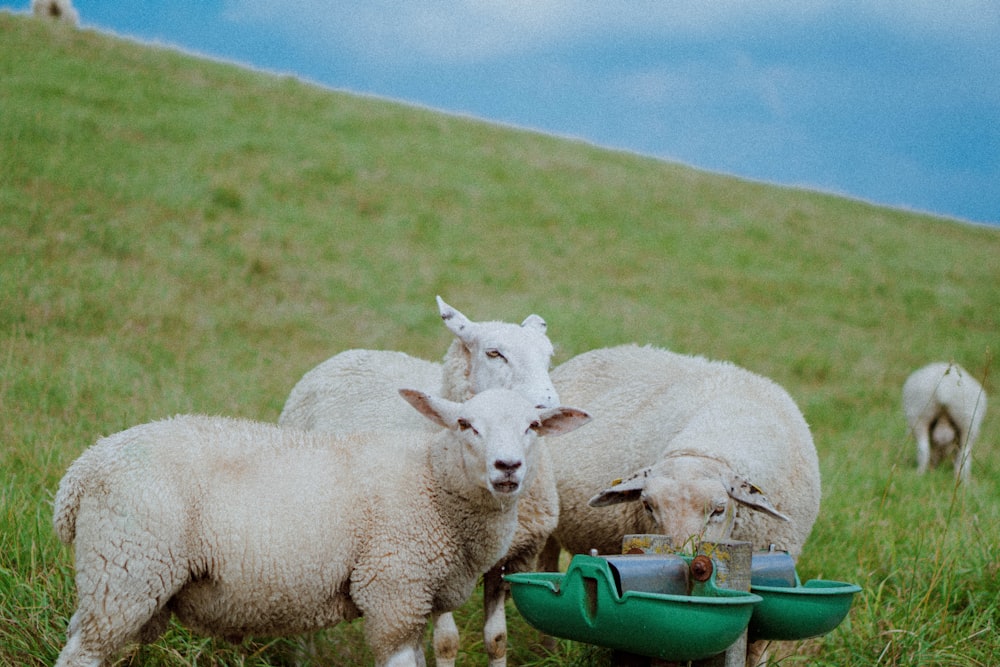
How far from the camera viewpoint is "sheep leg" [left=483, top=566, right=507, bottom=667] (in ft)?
13.3

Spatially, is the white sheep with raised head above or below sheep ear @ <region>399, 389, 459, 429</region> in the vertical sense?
below

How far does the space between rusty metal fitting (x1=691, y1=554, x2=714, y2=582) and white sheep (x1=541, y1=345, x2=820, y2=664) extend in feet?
1.14

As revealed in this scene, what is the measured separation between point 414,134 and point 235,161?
18.9 feet

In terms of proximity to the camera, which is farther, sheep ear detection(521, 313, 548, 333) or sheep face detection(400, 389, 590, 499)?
sheep ear detection(521, 313, 548, 333)

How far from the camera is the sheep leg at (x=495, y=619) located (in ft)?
13.3

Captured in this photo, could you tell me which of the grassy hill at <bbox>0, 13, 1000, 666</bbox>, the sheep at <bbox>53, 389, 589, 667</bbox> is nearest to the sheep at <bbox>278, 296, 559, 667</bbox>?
the grassy hill at <bbox>0, 13, 1000, 666</bbox>

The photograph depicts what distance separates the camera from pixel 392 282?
45.7ft

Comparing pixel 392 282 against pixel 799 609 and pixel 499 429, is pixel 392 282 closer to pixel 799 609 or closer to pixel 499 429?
pixel 499 429

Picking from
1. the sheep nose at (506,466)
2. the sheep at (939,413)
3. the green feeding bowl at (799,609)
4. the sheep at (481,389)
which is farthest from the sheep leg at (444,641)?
the sheep at (939,413)

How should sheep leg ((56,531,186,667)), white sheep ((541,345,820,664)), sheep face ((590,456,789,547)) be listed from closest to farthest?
sheep leg ((56,531,186,667))
sheep face ((590,456,789,547))
white sheep ((541,345,820,664))

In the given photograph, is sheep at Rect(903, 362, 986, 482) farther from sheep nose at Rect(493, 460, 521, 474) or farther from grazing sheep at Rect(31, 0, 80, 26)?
grazing sheep at Rect(31, 0, 80, 26)

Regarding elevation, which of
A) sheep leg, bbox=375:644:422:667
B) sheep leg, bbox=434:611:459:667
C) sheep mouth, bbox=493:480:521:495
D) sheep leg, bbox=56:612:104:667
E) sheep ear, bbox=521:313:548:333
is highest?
sheep ear, bbox=521:313:548:333

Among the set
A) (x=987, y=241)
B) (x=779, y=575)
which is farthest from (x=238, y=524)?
(x=987, y=241)

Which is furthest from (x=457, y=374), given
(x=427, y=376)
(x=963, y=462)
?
(x=963, y=462)
